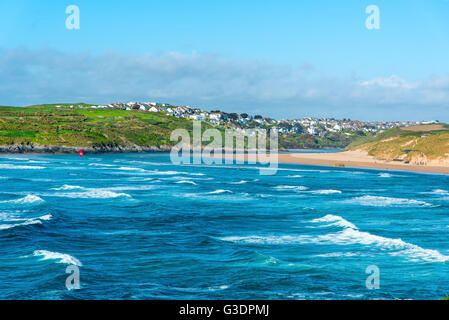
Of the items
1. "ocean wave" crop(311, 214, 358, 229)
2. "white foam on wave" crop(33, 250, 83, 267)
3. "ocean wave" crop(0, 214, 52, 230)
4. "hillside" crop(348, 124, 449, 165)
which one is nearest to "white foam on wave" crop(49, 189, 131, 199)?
"ocean wave" crop(0, 214, 52, 230)

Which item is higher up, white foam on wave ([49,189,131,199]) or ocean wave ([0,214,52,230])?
white foam on wave ([49,189,131,199])

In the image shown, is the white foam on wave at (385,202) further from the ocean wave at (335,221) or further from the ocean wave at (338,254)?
the ocean wave at (338,254)

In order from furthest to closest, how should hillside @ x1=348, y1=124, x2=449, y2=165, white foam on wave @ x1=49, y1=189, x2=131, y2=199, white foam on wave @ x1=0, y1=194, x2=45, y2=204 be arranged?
hillside @ x1=348, y1=124, x2=449, y2=165 → white foam on wave @ x1=49, y1=189, x2=131, y2=199 → white foam on wave @ x1=0, y1=194, x2=45, y2=204

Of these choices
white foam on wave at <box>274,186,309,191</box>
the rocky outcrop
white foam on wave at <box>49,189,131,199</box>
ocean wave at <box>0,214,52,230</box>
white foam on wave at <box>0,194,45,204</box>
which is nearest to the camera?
ocean wave at <box>0,214,52,230</box>

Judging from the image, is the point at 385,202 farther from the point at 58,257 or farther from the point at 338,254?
the point at 58,257

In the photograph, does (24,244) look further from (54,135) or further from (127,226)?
(54,135)

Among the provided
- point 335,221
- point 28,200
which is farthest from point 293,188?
point 28,200

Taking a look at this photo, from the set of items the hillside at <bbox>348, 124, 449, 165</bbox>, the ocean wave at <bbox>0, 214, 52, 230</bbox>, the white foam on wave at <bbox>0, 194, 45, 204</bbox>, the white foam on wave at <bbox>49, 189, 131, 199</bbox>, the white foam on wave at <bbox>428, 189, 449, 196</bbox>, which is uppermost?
the hillside at <bbox>348, 124, 449, 165</bbox>

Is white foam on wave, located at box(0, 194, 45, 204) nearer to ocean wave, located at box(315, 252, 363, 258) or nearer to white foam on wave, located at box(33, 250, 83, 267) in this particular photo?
white foam on wave, located at box(33, 250, 83, 267)
